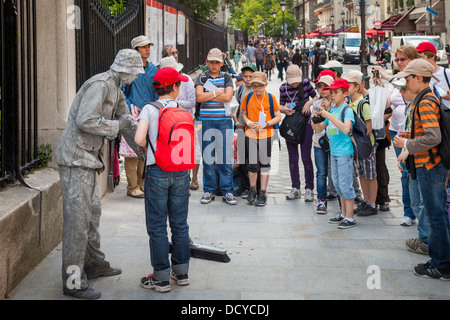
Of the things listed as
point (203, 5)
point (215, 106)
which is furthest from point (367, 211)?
point (203, 5)

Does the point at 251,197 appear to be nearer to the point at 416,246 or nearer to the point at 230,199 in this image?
the point at 230,199

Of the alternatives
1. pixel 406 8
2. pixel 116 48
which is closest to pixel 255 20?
pixel 406 8

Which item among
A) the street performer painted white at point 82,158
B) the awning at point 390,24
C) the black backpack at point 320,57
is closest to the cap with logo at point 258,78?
the street performer painted white at point 82,158

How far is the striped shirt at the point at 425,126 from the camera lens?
5012mm

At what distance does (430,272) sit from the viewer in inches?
204

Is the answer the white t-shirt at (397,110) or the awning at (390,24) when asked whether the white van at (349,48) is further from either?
the white t-shirt at (397,110)

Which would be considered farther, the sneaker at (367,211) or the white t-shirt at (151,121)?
the sneaker at (367,211)

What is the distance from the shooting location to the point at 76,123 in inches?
182

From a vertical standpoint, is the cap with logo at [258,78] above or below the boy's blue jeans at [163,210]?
above

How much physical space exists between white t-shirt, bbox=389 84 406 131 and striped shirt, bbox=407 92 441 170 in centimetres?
178

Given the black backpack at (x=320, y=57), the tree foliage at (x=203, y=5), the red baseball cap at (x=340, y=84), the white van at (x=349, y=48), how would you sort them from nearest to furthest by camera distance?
the red baseball cap at (x=340, y=84) → the tree foliage at (x=203, y=5) → the black backpack at (x=320, y=57) → the white van at (x=349, y=48)

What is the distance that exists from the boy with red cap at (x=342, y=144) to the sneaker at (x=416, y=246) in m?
0.90

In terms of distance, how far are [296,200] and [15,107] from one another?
4.11 m
